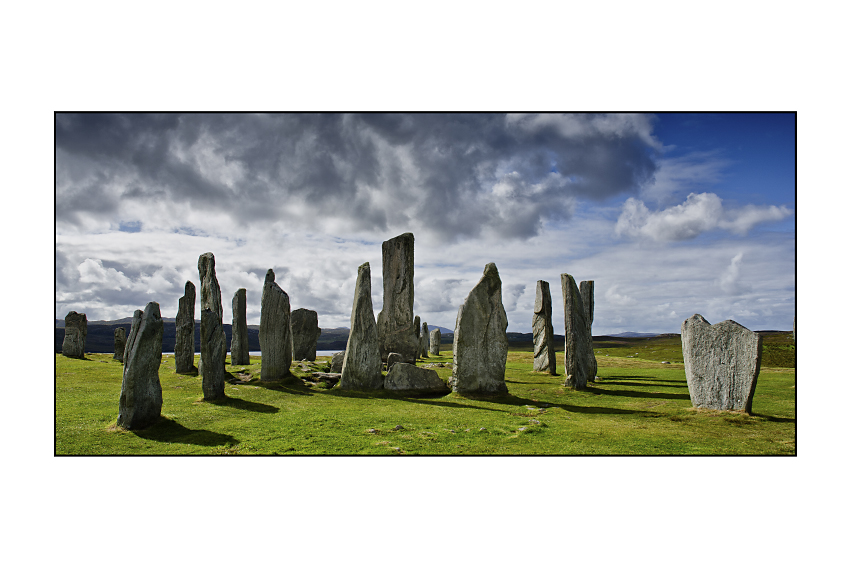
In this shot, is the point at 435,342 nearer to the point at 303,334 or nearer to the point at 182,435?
the point at 303,334

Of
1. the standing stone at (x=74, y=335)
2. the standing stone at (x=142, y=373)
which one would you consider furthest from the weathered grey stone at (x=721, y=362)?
the standing stone at (x=74, y=335)

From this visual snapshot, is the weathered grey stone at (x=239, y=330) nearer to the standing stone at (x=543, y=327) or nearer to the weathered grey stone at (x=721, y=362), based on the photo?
the standing stone at (x=543, y=327)

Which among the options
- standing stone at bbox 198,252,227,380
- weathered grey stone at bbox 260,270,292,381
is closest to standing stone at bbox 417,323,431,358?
standing stone at bbox 198,252,227,380

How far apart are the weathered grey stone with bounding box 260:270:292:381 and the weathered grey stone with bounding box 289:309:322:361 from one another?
6442mm

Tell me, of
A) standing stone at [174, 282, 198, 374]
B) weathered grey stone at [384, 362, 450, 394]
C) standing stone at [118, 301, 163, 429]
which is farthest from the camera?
standing stone at [174, 282, 198, 374]

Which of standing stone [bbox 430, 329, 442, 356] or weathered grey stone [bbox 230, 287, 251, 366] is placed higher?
weathered grey stone [bbox 230, 287, 251, 366]

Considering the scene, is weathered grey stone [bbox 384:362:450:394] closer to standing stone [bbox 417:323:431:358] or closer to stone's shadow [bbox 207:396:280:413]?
stone's shadow [bbox 207:396:280:413]

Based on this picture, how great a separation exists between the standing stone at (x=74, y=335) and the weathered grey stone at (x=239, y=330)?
37.5ft

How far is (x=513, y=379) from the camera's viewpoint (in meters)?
17.8

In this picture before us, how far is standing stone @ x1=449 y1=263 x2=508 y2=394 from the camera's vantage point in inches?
515

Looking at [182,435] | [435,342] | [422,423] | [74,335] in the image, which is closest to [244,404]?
[182,435]

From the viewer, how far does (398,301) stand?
2123 centimetres

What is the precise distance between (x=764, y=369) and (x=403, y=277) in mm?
17315

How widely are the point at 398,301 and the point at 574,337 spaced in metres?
9.32
